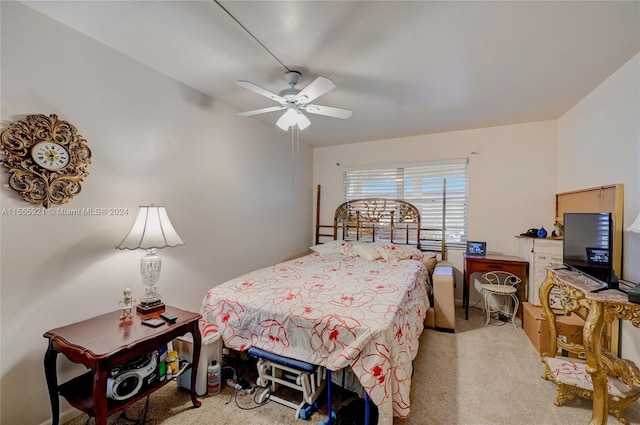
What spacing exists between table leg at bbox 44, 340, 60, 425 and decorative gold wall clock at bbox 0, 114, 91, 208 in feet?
2.93

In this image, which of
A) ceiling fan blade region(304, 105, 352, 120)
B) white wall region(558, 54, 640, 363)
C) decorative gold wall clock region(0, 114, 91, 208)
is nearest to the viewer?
decorative gold wall clock region(0, 114, 91, 208)

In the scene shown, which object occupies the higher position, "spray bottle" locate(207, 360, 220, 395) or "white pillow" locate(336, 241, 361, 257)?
"white pillow" locate(336, 241, 361, 257)

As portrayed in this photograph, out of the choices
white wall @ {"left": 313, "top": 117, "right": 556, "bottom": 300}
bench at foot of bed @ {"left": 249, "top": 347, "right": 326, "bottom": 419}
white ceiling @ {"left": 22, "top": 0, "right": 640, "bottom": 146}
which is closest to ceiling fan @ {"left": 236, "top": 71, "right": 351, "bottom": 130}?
white ceiling @ {"left": 22, "top": 0, "right": 640, "bottom": 146}

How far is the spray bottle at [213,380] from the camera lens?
78.8 inches

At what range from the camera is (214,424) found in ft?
5.61

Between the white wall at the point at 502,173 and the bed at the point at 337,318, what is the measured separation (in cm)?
146

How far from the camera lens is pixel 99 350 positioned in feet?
4.57

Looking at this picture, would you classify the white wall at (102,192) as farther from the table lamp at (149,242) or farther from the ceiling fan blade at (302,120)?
the ceiling fan blade at (302,120)

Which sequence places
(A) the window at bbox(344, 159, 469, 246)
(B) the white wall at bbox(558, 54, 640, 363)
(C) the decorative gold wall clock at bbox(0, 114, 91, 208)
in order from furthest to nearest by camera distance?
1. (A) the window at bbox(344, 159, 469, 246)
2. (B) the white wall at bbox(558, 54, 640, 363)
3. (C) the decorative gold wall clock at bbox(0, 114, 91, 208)

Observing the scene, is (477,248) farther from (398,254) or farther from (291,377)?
(291,377)

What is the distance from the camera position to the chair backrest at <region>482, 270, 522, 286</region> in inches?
132

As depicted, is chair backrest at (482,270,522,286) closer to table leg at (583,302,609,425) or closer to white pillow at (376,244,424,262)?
white pillow at (376,244,424,262)

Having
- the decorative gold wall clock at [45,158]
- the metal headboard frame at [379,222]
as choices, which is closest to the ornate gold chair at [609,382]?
the metal headboard frame at [379,222]

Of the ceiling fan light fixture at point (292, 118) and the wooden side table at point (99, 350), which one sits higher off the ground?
the ceiling fan light fixture at point (292, 118)
